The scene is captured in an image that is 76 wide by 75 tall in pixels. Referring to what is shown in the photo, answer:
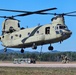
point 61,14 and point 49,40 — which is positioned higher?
point 61,14

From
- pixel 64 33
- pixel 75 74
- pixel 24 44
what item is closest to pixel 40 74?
pixel 75 74

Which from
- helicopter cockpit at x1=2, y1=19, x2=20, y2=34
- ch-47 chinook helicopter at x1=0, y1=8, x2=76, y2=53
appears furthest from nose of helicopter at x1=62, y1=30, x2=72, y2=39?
helicopter cockpit at x1=2, y1=19, x2=20, y2=34

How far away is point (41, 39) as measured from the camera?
46000mm

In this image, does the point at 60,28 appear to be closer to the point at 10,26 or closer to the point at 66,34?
the point at 66,34

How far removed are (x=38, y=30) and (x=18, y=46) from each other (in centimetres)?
437

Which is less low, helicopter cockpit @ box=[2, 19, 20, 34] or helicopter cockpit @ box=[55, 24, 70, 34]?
helicopter cockpit @ box=[2, 19, 20, 34]

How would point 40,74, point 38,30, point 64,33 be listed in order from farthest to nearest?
point 38,30, point 64,33, point 40,74

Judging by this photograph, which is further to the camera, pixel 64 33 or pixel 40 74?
pixel 64 33

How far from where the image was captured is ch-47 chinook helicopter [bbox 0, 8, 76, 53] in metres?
44.4

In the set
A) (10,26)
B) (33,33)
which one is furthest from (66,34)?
(10,26)

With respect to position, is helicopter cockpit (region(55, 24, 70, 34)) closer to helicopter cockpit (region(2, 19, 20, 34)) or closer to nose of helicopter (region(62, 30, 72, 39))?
nose of helicopter (region(62, 30, 72, 39))

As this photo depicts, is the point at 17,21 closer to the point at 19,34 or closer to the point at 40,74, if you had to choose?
the point at 19,34

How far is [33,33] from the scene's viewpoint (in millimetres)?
47188

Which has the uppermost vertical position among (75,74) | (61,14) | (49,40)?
(61,14)
